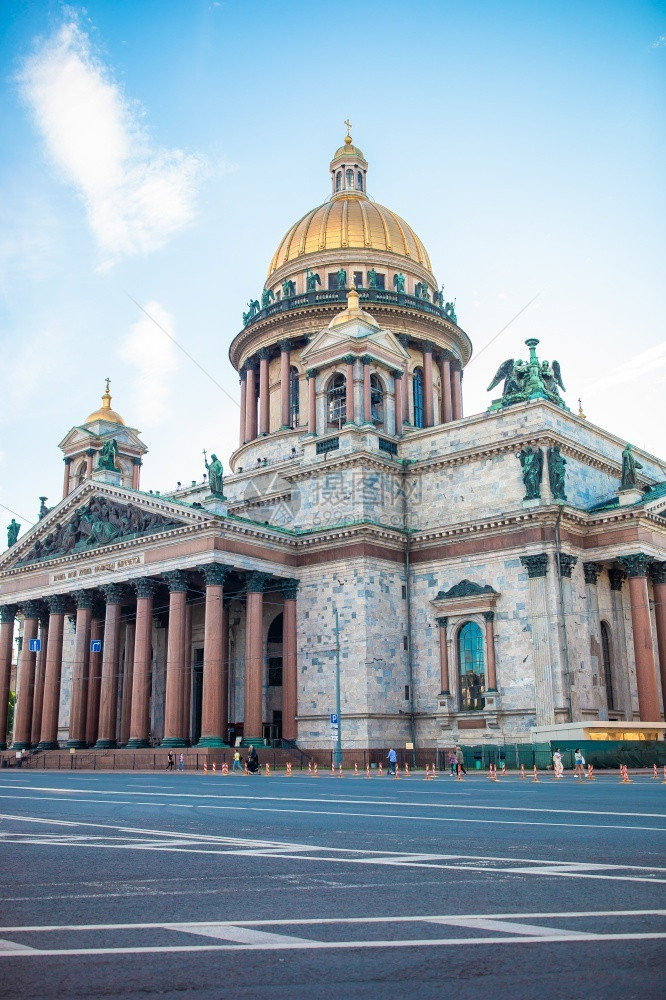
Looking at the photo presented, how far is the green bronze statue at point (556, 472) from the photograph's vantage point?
153 ft

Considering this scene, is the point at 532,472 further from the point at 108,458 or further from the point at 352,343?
the point at 108,458

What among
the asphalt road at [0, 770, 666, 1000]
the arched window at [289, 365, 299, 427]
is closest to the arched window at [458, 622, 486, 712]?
the arched window at [289, 365, 299, 427]

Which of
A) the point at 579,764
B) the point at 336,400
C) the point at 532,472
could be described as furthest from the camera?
the point at 336,400

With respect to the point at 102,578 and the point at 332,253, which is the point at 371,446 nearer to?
the point at 102,578

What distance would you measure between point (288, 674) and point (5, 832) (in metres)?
35.4

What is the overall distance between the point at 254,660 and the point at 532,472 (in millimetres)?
16382

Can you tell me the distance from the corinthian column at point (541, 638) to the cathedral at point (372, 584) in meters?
0.08

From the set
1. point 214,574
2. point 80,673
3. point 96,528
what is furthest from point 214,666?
point 96,528

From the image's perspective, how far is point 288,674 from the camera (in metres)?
50.9

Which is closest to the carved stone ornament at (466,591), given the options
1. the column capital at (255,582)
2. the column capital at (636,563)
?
the column capital at (636,563)

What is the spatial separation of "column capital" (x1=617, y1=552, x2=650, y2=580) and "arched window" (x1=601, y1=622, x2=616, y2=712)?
11.9ft

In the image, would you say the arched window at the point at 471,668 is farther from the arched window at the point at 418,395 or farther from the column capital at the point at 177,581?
the arched window at the point at 418,395

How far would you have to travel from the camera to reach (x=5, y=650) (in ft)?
205

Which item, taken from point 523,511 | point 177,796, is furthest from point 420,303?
point 177,796
